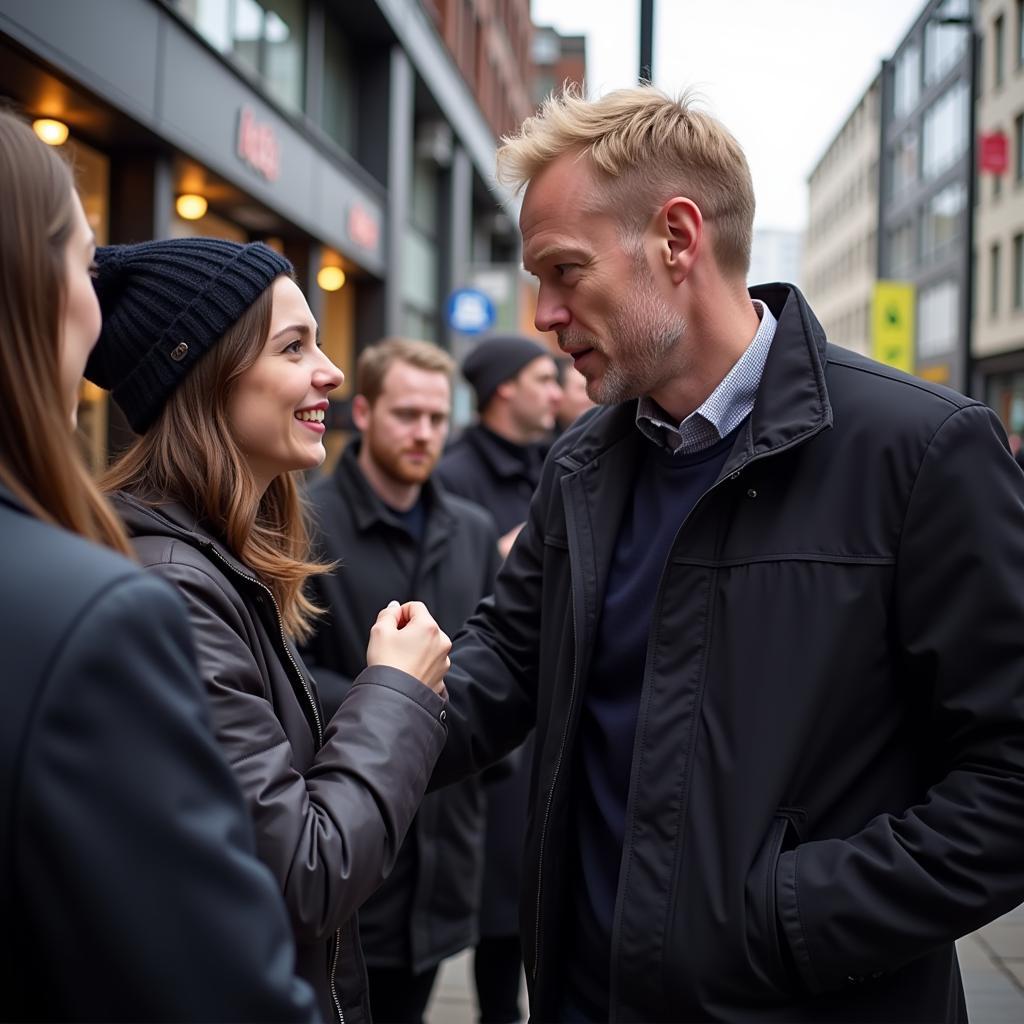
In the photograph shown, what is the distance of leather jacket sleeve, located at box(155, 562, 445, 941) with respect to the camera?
1.76 meters

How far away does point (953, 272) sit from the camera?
158ft

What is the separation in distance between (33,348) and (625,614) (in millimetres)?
1281

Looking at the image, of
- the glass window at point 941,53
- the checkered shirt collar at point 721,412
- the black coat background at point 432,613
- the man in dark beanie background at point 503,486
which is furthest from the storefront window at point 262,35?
the glass window at point 941,53

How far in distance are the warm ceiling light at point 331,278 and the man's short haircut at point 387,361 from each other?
1076 centimetres

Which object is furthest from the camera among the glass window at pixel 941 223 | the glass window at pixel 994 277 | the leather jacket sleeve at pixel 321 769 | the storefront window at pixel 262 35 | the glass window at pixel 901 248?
the glass window at pixel 901 248

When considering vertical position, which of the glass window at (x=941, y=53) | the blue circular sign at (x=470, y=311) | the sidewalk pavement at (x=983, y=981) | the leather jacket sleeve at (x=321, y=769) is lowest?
the sidewalk pavement at (x=983, y=981)

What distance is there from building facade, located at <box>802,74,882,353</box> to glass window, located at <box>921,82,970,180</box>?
9231mm

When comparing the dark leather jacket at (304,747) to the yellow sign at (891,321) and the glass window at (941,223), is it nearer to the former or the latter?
the yellow sign at (891,321)

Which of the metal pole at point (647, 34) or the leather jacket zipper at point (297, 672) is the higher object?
the metal pole at point (647, 34)

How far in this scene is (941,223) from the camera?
166ft

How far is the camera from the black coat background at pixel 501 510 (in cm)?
455

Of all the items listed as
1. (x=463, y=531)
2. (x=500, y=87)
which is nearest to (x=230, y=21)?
(x=463, y=531)

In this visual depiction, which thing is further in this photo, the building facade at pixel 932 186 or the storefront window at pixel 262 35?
the building facade at pixel 932 186

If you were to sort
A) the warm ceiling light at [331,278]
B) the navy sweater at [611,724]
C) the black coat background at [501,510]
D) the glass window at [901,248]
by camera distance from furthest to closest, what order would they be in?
the glass window at [901,248], the warm ceiling light at [331,278], the black coat background at [501,510], the navy sweater at [611,724]
